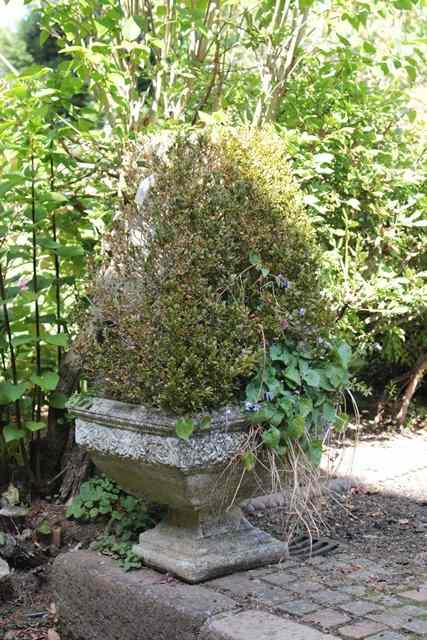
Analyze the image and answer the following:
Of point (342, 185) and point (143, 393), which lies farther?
point (342, 185)

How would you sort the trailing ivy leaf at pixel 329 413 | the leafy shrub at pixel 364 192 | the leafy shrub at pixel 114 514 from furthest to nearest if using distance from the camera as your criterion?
the leafy shrub at pixel 364 192 → the leafy shrub at pixel 114 514 → the trailing ivy leaf at pixel 329 413

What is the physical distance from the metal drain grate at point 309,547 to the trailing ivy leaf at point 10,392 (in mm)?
1416

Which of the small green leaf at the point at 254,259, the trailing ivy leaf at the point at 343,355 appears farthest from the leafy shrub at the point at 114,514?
the small green leaf at the point at 254,259

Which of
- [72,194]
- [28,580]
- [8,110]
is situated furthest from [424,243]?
[28,580]

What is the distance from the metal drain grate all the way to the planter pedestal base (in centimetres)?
11

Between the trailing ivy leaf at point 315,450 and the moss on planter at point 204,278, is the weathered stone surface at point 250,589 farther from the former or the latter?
the moss on planter at point 204,278

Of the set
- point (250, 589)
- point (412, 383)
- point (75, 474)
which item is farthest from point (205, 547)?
point (412, 383)

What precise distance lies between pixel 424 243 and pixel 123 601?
331 cm

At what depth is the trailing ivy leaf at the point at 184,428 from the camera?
267 cm

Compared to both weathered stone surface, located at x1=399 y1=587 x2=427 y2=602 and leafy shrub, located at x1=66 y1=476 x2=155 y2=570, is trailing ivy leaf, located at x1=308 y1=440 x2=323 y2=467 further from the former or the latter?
leafy shrub, located at x1=66 y1=476 x2=155 y2=570

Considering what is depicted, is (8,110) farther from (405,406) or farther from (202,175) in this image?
(405,406)

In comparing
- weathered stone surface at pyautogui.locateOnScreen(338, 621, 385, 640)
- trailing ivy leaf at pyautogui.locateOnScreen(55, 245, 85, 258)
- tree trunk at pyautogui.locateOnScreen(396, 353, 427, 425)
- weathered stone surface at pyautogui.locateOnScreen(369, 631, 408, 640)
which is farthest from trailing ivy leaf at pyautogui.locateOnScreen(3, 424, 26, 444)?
tree trunk at pyautogui.locateOnScreen(396, 353, 427, 425)

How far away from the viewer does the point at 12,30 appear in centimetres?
1590

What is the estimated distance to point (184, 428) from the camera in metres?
2.68
